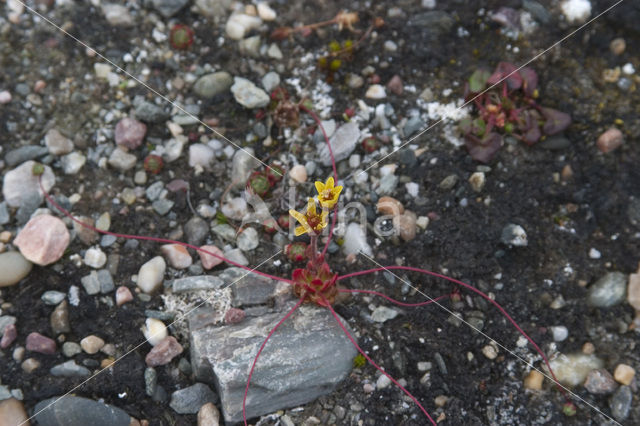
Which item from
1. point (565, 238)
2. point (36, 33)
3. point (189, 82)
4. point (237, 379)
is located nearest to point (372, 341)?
point (237, 379)

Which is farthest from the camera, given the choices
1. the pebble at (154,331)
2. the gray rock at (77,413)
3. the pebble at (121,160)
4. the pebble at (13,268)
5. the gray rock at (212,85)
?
the gray rock at (212,85)

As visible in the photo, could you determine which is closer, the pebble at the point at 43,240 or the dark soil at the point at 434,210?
the dark soil at the point at 434,210

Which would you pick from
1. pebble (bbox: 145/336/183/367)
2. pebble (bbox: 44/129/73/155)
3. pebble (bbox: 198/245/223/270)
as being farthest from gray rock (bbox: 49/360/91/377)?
pebble (bbox: 44/129/73/155)

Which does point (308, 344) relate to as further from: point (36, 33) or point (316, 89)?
point (36, 33)

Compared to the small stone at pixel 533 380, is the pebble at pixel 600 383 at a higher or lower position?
higher

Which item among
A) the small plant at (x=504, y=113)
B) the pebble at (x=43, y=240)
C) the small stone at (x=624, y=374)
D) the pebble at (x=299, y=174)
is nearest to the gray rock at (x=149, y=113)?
the pebble at (x=43, y=240)

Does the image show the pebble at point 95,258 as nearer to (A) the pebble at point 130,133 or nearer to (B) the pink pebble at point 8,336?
(B) the pink pebble at point 8,336

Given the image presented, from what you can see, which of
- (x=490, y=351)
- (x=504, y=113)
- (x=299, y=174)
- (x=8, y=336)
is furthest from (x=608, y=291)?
(x=8, y=336)
